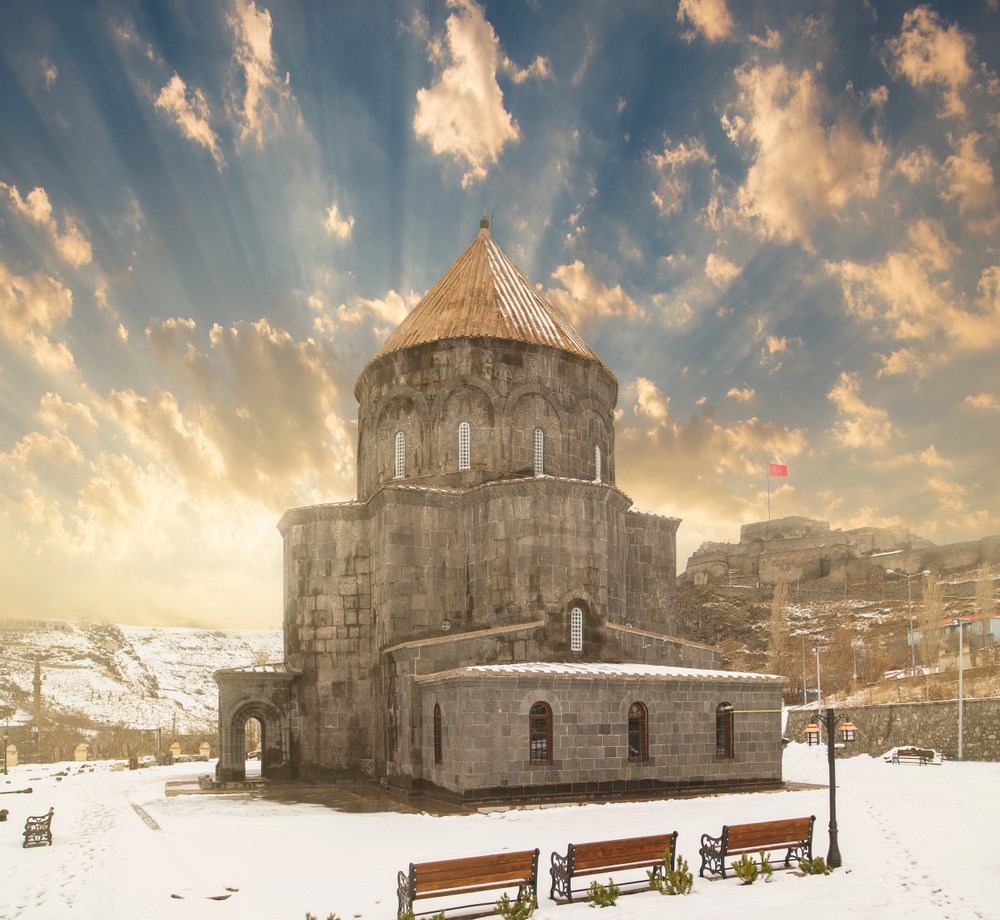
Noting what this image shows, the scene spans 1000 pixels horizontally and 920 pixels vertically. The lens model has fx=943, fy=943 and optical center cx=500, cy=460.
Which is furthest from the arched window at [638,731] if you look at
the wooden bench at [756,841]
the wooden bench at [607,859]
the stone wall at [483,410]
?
the wooden bench at [607,859]

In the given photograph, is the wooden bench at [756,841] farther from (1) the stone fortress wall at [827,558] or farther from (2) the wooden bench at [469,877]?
(1) the stone fortress wall at [827,558]

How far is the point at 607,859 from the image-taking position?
41.4 ft

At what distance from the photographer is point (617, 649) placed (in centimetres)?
2581

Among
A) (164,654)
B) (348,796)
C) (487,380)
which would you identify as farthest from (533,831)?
(164,654)

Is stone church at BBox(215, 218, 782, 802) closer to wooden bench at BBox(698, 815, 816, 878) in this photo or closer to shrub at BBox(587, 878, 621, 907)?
wooden bench at BBox(698, 815, 816, 878)

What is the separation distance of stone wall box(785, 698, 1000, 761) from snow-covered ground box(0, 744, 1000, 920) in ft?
24.0

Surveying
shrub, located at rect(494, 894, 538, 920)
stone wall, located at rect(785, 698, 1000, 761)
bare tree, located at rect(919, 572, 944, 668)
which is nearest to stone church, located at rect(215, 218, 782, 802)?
shrub, located at rect(494, 894, 538, 920)

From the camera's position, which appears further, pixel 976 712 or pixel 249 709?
pixel 976 712

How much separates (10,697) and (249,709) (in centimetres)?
6466

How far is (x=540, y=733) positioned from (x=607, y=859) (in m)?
9.81

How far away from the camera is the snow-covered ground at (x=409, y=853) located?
39.1ft

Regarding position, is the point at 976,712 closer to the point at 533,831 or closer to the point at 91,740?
the point at 533,831

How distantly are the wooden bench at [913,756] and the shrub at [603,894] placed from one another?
23.5m

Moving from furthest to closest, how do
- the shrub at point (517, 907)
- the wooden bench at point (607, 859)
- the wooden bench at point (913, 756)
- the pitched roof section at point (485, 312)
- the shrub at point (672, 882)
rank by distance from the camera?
the wooden bench at point (913, 756) < the pitched roof section at point (485, 312) < the shrub at point (672, 882) < the wooden bench at point (607, 859) < the shrub at point (517, 907)
